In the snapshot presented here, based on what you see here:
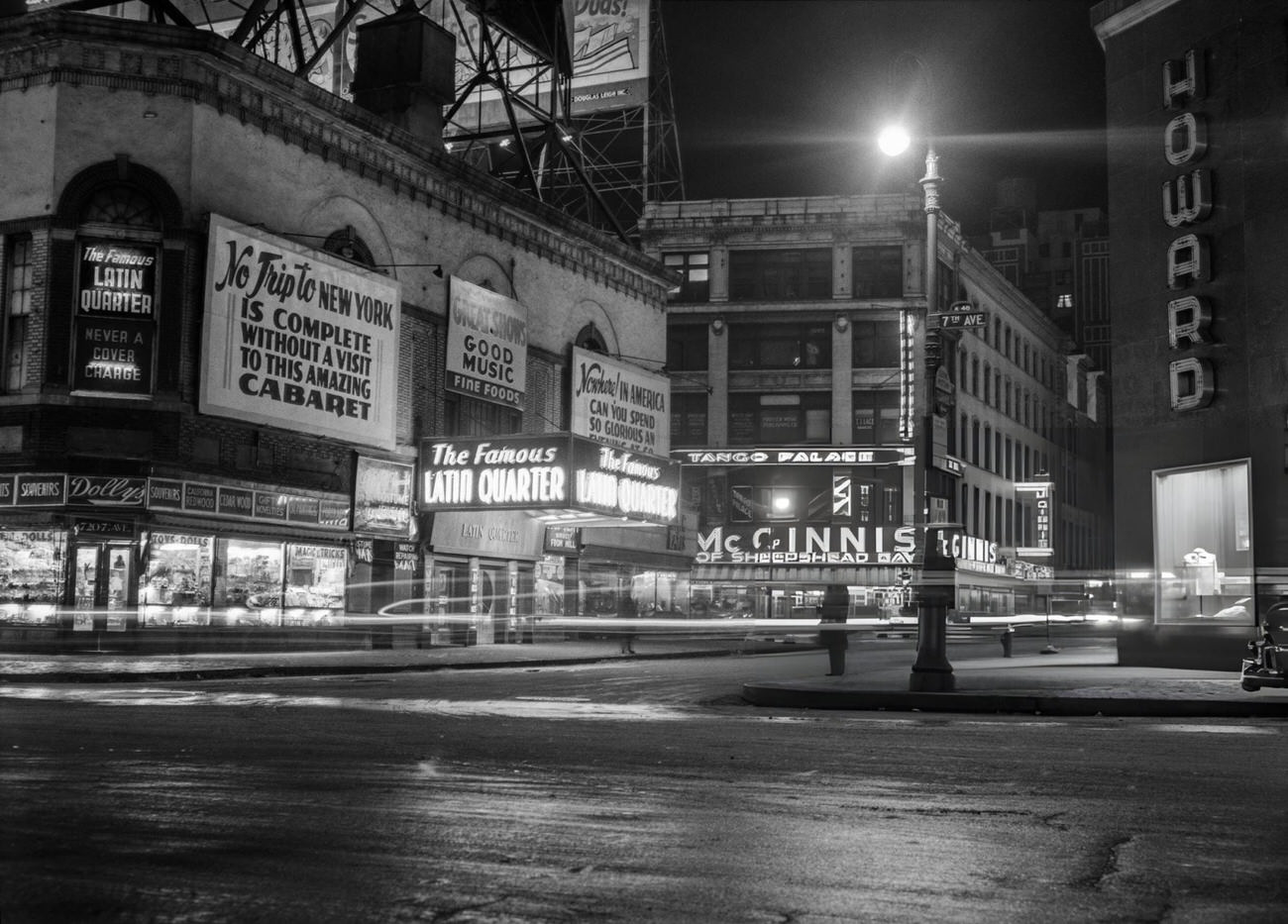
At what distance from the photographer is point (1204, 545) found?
76.4ft

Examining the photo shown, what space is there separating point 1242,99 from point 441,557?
861 inches

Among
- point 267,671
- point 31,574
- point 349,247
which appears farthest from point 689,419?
point 267,671

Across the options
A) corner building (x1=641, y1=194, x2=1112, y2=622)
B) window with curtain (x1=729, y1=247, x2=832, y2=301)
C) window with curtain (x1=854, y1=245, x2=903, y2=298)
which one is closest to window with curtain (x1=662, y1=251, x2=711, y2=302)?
corner building (x1=641, y1=194, x2=1112, y2=622)

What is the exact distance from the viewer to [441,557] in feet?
118

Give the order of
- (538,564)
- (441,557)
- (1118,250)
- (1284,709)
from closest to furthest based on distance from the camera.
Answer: (1284,709) < (1118,250) < (441,557) < (538,564)

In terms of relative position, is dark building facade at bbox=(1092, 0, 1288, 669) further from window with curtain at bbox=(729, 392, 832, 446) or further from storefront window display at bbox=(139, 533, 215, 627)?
window with curtain at bbox=(729, 392, 832, 446)

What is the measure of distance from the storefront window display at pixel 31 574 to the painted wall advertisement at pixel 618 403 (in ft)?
57.6

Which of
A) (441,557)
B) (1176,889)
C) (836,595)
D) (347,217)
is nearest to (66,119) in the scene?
(347,217)

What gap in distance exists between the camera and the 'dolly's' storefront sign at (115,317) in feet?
88.9

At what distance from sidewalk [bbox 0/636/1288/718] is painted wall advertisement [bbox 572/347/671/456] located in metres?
10.9

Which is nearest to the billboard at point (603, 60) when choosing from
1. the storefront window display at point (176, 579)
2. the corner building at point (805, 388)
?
the corner building at point (805, 388)

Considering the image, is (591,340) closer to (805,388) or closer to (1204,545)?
(805,388)

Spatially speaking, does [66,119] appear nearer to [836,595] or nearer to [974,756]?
[836,595]

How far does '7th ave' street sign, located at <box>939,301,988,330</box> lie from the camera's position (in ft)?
57.0
